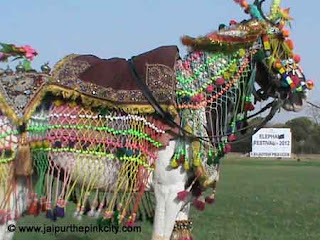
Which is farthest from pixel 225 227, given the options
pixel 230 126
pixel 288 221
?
pixel 230 126

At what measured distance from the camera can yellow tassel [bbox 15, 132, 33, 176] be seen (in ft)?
14.2

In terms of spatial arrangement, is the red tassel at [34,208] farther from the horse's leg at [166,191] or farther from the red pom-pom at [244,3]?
the red pom-pom at [244,3]

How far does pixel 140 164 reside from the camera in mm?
4289

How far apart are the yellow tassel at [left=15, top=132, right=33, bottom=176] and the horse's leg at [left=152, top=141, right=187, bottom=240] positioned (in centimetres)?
87

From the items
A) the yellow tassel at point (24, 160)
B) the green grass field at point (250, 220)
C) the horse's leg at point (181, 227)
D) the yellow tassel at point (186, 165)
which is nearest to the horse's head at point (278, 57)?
the yellow tassel at point (186, 165)

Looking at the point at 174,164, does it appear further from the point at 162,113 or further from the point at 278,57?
the point at 278,57

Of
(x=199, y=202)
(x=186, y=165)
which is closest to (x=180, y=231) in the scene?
(x=199, y=202)

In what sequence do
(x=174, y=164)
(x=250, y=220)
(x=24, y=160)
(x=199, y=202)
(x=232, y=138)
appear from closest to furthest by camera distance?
1. (x=174, y=164)
2. (x=24, y=160)
3. (x=232, y=138)
4. (x=199, y=202)
5. (x=250, y=220)

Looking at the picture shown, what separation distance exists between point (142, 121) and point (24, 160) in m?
0.85

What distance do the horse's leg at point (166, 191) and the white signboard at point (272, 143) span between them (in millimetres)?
40452

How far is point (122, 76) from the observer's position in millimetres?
4473

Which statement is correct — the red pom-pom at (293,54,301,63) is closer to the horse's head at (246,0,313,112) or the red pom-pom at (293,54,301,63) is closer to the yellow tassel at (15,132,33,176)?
the horse's head at (246,0,313,112)

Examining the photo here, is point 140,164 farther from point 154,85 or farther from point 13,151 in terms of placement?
point 13,151

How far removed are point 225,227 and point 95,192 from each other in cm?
401
